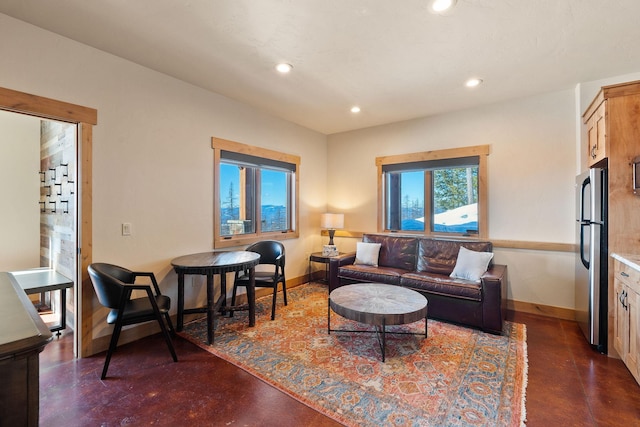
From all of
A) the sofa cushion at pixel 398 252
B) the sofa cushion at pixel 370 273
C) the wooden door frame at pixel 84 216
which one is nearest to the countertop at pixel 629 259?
the sofa cushion at pixel 370 273

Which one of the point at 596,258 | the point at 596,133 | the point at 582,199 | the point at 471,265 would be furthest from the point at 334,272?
the point at 596,133

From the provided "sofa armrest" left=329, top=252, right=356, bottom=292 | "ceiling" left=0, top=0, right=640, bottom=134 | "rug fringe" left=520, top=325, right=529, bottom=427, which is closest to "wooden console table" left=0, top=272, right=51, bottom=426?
"ceiling" left=0, top=0, right=640, bottom=134

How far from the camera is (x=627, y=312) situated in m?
2.24

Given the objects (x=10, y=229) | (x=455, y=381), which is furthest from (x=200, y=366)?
(x=10, y=229)

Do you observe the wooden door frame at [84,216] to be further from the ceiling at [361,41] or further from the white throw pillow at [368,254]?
the white throw pillow at [368,254]

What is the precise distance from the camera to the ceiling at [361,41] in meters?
2.09

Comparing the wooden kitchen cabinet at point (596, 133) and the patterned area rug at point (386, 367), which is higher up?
the wooden kitchen cabinet at point (596, 133)

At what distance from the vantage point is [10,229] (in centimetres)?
371

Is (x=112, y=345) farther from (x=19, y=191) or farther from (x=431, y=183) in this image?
(x=431, y=183)

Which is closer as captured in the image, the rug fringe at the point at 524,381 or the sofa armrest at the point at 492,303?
the rug fringe at the point at 524,381

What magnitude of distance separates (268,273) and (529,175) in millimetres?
3622

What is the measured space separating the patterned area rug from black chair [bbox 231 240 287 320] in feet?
1.21

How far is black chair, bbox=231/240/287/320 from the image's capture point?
3.54 metres

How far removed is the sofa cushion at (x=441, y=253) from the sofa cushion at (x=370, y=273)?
340 mm
